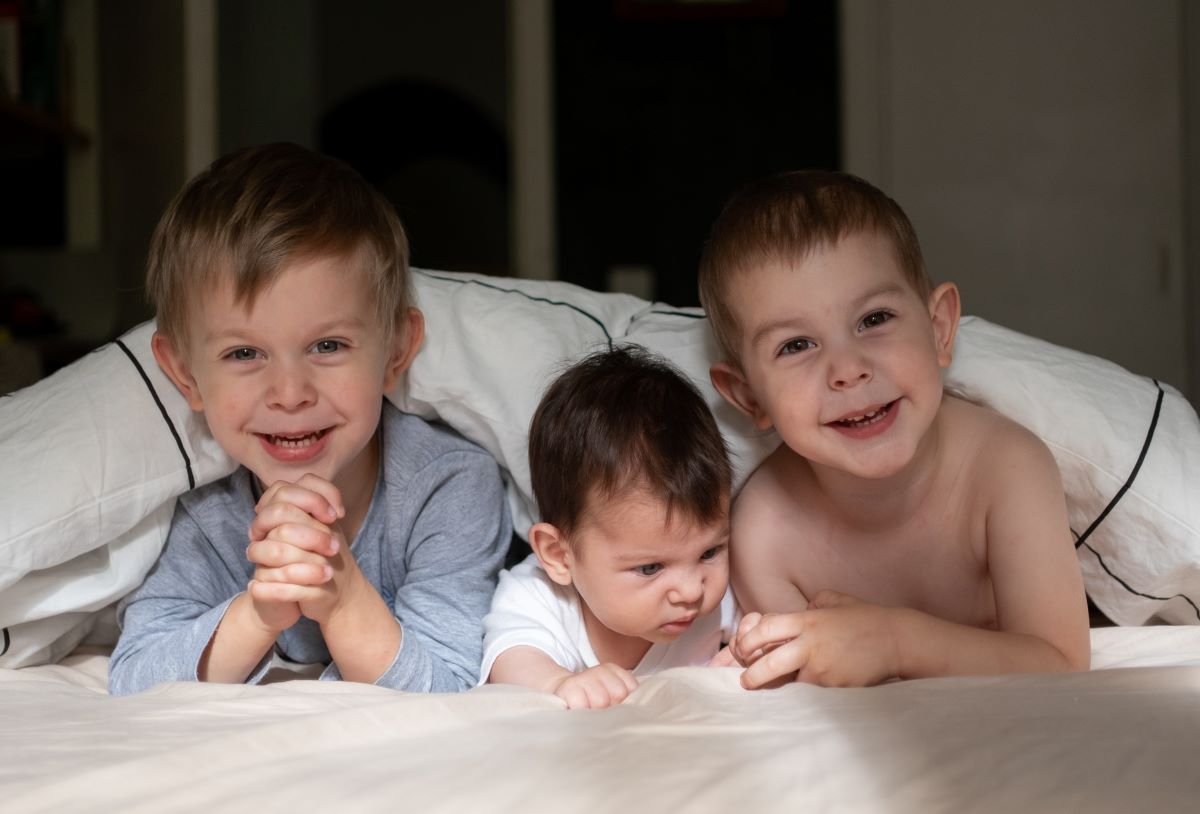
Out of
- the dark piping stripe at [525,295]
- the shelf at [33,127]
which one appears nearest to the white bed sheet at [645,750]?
the dark piping stripe at [525,295]

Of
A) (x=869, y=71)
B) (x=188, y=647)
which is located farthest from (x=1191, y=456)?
(x=869, y=71)

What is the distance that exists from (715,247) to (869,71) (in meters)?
1.96

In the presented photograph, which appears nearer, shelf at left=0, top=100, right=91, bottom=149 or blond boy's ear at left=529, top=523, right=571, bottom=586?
blond boy's ear at left=529, top=523, right=571, bottom=586

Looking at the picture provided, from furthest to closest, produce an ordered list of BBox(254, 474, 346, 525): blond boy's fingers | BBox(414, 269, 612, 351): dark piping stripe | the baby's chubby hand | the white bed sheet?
1. BBox(414, 269, 612, 351): dark piping stripe
2. BBox(254, 474, 346, 525): blond boy's fingers
3. the baby's chubby hand
4. the white bed sheet

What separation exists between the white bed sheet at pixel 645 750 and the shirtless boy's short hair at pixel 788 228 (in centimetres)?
40

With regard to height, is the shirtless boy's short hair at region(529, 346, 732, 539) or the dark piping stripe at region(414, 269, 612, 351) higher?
the dark piping stripe at region(414, 269, 612, 351)

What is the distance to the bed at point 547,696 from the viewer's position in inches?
22.9

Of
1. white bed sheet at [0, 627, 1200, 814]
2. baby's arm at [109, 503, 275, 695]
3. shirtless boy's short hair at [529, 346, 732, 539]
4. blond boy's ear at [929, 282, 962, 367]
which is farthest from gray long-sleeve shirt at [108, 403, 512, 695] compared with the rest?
blond boy's ear at [929, 282, 962, 367]

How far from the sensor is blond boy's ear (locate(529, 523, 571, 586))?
3.37ft

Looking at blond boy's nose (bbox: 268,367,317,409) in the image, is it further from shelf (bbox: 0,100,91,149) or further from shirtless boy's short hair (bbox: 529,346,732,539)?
shelf (bbox: 0,100,91,149)

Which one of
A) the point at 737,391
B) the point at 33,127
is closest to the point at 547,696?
the point at 737,391

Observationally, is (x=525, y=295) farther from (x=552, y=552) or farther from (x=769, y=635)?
(x=769, y=635)

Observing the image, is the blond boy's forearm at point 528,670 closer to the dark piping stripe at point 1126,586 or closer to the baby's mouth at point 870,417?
the baby's mouth at point 870,417

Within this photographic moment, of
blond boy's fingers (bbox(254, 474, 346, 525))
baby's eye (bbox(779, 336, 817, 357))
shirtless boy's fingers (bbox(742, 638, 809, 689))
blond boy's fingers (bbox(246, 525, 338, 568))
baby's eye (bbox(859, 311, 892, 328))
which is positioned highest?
baby's eye (bbox(859, 311, 892, 328))
